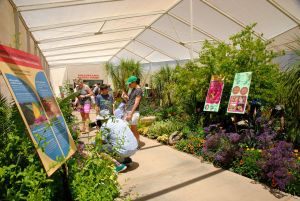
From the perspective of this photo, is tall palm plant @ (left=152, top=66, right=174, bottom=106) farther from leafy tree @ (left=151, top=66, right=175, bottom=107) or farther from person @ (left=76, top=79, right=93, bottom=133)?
person @ (left=76, top=79, right=93, bottom=133)

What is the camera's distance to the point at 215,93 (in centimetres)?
569

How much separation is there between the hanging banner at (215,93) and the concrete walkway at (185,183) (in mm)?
1106

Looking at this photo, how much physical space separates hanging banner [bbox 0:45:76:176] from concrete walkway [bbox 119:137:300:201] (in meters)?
1.03

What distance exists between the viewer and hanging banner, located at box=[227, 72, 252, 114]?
489cm

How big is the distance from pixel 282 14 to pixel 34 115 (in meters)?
8.20

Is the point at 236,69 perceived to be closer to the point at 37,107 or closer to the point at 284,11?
the point at 284,11

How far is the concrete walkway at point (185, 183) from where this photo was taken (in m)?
3.50

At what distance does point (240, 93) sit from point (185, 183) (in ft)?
6.44

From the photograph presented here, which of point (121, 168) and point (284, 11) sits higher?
point (284, 11)

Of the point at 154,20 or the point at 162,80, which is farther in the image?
the point at 154,20

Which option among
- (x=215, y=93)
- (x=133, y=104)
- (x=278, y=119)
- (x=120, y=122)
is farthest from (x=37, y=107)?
(x=278, y=119)

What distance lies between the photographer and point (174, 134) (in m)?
6.44

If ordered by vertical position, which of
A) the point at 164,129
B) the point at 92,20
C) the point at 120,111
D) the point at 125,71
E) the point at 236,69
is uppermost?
the point at 92,20

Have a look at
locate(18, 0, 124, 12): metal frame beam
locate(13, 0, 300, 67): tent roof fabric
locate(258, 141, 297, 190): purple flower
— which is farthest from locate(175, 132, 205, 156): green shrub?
locate(18, 0, 124, 12): metal frame beam
